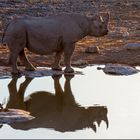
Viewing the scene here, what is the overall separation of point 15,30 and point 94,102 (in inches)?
136

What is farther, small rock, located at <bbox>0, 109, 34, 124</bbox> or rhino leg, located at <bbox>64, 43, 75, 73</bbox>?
rhino leg, located at <bbox>64, 43, 75, 73</bbox>

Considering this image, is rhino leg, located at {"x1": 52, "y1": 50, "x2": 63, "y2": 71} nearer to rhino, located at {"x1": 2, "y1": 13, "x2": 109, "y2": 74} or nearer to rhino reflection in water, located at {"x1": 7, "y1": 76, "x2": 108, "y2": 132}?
rhino, located at {"x1": 2, "y1": 13, "x2": 109, "y2": 74}

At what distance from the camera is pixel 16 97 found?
13.0 metres

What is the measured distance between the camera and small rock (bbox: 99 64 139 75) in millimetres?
15016

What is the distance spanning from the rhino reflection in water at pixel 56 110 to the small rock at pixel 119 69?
1.58 m

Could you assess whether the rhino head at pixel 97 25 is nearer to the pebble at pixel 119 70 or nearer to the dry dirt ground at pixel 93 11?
the pebble at pixel 119 70

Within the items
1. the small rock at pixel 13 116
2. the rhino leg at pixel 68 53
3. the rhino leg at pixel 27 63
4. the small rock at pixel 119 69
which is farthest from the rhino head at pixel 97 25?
the small rock at pixel 13 116

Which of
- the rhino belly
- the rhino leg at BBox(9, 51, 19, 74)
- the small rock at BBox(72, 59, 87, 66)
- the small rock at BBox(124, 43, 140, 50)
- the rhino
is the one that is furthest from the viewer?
the small rock at BBox(124, 43, 140, 50)

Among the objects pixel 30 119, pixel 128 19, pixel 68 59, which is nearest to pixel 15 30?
pixel 68 59

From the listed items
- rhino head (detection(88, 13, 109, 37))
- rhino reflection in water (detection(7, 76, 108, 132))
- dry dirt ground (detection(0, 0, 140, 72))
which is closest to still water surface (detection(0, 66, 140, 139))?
rhino reflection in water (detection(7, 76, 108, 132))

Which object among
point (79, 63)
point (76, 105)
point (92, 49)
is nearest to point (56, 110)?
point (76, 105)

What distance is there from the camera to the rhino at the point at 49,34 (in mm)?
14820

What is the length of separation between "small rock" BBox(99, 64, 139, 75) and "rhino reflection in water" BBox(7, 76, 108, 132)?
1.58 metres

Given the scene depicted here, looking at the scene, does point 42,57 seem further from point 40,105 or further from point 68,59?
point 40,105
